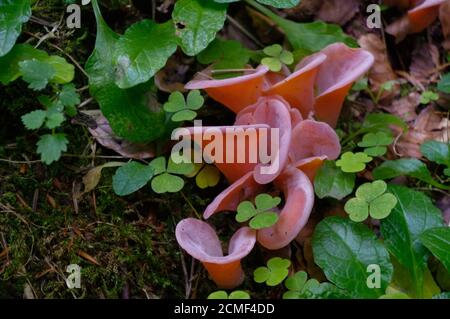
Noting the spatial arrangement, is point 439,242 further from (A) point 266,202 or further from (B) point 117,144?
(B) point 117,144

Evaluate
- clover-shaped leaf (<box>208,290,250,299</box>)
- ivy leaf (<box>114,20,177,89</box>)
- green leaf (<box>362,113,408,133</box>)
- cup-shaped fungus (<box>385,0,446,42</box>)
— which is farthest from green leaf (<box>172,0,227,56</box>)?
cup-shaped fungus (<box>385,0,446,42</box>)

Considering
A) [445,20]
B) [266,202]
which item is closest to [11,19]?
[266,202]

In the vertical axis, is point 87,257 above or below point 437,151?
below

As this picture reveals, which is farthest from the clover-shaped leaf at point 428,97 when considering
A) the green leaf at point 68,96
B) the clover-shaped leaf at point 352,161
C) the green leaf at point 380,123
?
the green leaf at point 68,96

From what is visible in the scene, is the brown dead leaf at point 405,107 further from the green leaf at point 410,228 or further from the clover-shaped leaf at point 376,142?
the green leaf at point 410,228

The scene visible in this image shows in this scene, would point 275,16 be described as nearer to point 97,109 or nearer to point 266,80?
point 266,80

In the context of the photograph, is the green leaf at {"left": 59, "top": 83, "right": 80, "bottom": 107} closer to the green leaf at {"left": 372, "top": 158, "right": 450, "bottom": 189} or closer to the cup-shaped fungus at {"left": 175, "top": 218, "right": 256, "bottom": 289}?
the cup-shaped fungus at {"left": 175, "top": 218, "right": 256, "bottom": 289}
